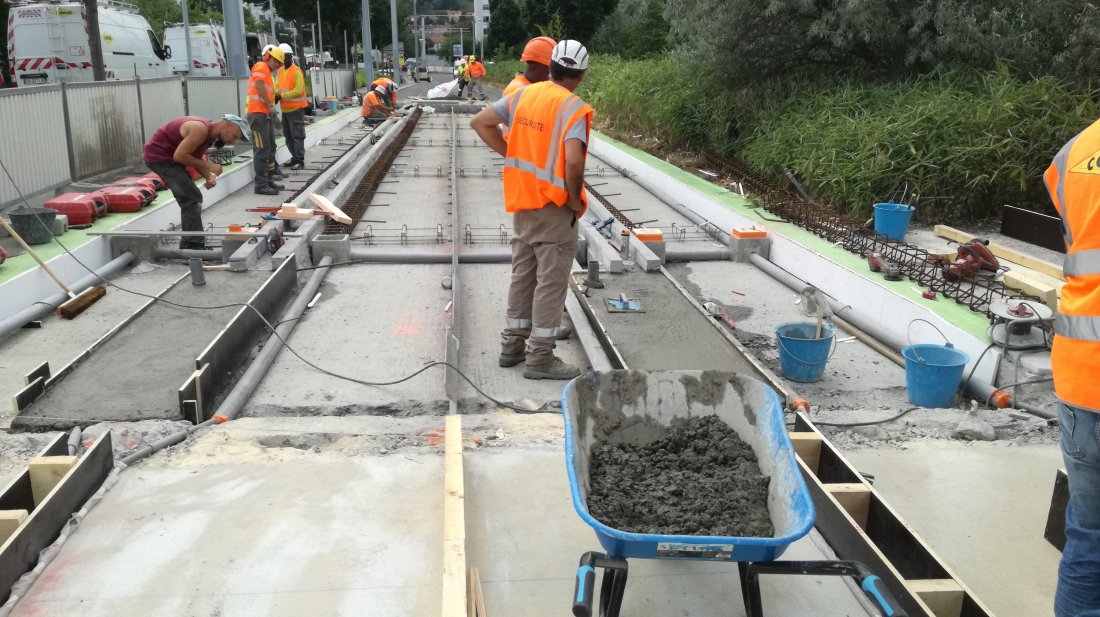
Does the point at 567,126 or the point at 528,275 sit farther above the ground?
the point at 567,126

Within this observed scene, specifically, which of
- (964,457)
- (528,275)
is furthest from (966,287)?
(528,275)

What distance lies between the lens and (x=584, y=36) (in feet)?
129

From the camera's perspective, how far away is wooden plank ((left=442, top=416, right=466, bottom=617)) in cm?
263

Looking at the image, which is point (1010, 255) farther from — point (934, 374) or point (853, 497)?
point (853, 497)

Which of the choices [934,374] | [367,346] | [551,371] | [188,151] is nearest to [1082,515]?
[934,374]

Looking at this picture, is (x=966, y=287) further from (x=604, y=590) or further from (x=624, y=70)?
(x=624, y=70)

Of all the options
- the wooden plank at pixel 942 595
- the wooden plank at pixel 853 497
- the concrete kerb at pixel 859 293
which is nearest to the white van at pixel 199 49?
the concrete kerb at pixel 859 293

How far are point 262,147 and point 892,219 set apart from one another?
7971mm

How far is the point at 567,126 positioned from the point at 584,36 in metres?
37.0

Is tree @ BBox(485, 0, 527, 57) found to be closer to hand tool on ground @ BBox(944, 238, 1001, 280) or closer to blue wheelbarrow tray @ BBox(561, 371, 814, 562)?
hand tool on ground @ BBox(944, 238, 1001, 280)

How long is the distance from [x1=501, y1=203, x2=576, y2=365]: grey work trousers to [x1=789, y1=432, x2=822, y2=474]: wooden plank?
1764mm

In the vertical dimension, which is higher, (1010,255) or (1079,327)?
(1079,327)

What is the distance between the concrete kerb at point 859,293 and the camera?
17.0ft

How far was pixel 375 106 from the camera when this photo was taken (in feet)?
70.5
